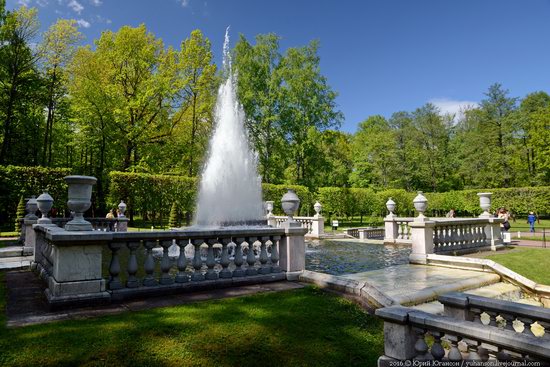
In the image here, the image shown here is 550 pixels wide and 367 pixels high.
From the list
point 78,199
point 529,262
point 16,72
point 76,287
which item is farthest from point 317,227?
point 16,72

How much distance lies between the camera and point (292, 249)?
782cm

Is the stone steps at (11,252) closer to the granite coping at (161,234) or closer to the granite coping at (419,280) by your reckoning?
the granite coping at (161,234)

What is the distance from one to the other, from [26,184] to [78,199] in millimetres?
21550

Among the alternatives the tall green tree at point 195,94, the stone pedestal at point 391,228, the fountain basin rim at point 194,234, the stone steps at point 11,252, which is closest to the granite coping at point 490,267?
the fountain basin rim at point 194,234

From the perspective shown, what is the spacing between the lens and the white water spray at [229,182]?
15.3 metres

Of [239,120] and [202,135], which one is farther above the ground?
[202,135]

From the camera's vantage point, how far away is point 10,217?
24562 mm

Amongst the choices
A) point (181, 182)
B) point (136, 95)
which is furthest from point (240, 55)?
point (181, 182)

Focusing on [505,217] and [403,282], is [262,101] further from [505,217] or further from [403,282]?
[403,282]

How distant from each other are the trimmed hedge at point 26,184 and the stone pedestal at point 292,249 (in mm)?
21689

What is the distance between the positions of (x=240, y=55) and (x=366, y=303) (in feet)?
125

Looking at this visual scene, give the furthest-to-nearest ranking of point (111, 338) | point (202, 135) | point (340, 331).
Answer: point (202, 135) → point (340, 331) → point (111, 338)

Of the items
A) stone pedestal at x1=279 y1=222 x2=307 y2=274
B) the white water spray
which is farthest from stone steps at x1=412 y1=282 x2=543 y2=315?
the white water spray

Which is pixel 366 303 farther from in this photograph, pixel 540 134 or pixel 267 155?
pixel 540 134
